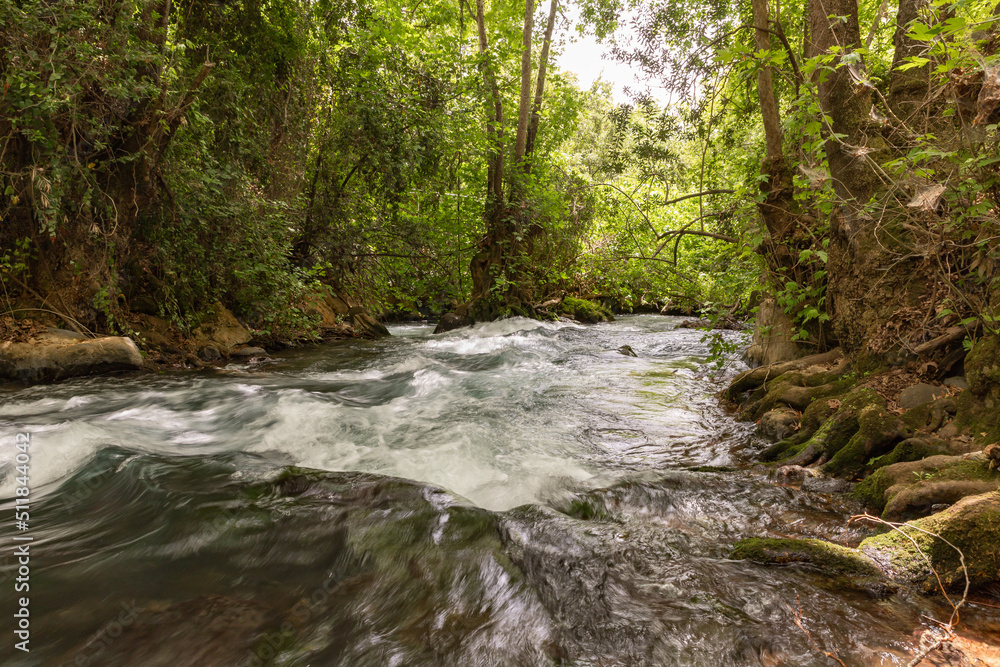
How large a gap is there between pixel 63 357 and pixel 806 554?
8292mm

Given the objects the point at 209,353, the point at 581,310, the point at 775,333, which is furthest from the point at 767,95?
the point at 581,310

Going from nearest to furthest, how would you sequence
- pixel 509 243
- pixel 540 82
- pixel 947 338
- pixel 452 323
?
1. pixel 947 338
2. pixel 452 323
3. pixel 509 243
4. pixel 540 82

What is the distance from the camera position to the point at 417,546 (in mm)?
2719

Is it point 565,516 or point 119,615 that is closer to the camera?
point 119,615

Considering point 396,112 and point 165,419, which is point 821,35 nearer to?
point 165,419

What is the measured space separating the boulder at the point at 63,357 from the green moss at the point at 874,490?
27.4ft

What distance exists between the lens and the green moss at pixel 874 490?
2980 millimetres

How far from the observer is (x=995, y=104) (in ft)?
9.21

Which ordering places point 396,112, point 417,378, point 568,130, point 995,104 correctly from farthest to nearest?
1. point 568,130
2. point 396,112
3. point 417,378
4. point 995,104

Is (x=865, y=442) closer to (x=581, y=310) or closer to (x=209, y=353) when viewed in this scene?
(x=209, y=353)

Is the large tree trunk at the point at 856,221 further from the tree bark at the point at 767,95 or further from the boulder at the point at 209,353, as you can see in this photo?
the boulder at the point at 209,353

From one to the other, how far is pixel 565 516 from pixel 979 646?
1.80m

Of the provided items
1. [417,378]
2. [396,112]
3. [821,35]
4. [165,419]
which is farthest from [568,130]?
[165,419]

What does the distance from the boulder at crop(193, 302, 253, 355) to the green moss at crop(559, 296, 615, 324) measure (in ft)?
29.3
